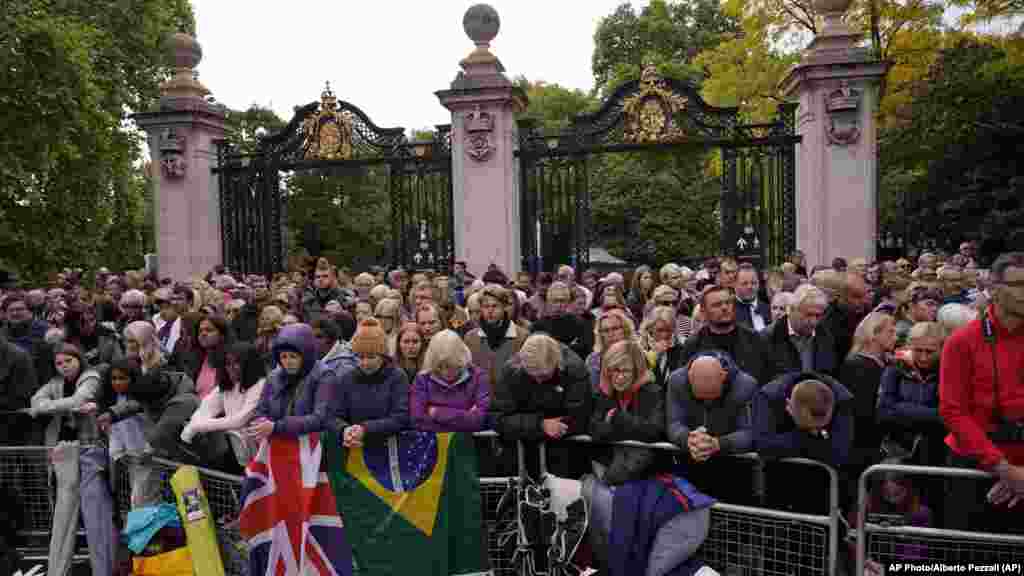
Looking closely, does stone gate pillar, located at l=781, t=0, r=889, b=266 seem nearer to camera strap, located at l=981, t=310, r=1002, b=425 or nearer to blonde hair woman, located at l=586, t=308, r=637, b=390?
blonde hair woman, located at l=586, t=308, r=637, b=390

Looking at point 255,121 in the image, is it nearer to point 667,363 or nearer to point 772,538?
point 667,363

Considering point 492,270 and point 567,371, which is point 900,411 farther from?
point 492,270

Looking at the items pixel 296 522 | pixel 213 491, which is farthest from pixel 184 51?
pixel 296 522

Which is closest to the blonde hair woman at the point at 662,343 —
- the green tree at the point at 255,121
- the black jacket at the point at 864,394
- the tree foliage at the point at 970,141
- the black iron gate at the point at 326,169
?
the black jacket at the point at 864,394

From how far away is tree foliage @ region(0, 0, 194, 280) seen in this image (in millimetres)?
15641

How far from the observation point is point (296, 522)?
5105 mm

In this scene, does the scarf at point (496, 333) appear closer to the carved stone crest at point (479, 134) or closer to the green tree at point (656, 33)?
the carved stone crest at point (479, 134)

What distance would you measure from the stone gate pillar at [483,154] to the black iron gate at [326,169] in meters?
0.52

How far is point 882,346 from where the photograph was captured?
5328mm

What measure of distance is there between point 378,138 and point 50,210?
8.46 m

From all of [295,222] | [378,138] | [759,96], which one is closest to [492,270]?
[378,138]

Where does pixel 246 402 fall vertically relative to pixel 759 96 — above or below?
below

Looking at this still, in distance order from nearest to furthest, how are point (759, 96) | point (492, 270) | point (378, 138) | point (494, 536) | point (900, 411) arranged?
point (900, 411) → point (494, 536) → point (492, 270) → point (378, 138) → point (759, 96)

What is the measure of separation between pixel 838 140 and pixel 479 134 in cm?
523
